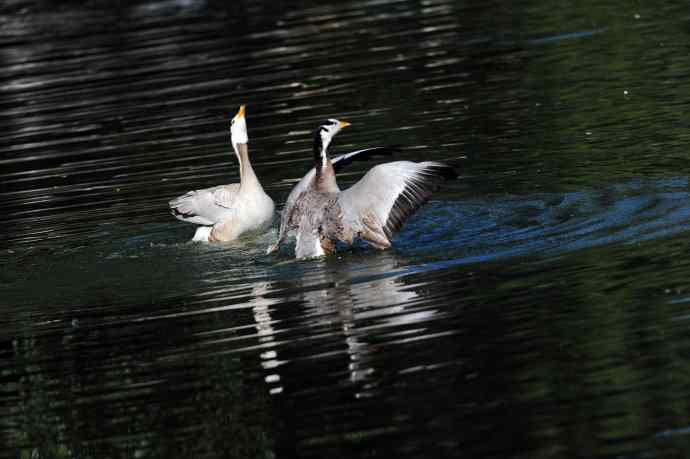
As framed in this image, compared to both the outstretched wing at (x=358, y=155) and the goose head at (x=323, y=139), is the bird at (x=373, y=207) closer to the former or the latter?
the goose head at (x=323, y=139)

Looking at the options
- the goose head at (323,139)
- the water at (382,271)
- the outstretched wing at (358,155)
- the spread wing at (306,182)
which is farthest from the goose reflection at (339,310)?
the outstretched wing at (358,155)

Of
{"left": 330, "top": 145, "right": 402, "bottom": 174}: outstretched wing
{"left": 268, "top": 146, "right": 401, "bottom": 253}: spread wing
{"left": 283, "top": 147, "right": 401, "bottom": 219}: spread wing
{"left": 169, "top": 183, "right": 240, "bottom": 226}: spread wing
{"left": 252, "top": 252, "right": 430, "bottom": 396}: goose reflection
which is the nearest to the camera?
{"left": 252, "top": 252, "right": 430, "bottom": 396}: goose reflection

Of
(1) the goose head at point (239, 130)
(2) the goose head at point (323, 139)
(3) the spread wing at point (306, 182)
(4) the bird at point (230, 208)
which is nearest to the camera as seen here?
(2) the goose head at point (323, 139)

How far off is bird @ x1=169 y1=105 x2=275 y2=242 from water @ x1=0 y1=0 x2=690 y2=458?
0.34 m

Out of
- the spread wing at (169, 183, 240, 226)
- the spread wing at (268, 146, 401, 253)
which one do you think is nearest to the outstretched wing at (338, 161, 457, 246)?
the spread wing at (268, 146, 401, 253)

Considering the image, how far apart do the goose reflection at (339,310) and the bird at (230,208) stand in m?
1.89

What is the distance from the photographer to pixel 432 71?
2327 centimetres

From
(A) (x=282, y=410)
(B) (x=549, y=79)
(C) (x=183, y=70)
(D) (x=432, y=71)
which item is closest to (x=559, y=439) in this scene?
(A) (x=282, y=410)

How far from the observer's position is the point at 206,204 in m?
14.8

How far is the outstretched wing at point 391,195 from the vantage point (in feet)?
42.2

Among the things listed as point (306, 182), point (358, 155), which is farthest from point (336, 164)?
point (306, 182)

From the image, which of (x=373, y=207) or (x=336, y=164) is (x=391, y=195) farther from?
(x=336, y=164)

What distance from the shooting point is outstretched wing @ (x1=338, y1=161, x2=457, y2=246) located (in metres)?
12.9

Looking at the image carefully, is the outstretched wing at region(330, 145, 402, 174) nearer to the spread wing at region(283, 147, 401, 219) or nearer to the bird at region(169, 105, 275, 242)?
the spread wing at region(283, 147, 401, 219)
